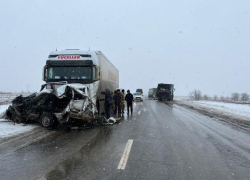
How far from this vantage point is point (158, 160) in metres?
5.14

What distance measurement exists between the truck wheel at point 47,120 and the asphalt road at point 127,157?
42.3 inches

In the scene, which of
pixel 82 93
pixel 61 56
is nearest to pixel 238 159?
pixel 82 93

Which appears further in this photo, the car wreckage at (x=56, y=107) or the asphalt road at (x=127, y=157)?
the car wreckage at (x=56, y=107)

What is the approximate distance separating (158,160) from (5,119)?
27.0 feet

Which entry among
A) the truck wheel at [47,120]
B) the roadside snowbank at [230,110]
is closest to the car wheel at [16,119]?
the truck wheel at [47,120]

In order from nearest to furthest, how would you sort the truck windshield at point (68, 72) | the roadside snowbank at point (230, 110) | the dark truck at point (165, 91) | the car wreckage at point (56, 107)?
the car wreckage at point (56, 107), the truck windshield at point (68, 72), the roadside snowbank at point (230, 110), the dark truck at point (165, 91)

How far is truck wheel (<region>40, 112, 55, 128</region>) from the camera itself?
352 inches

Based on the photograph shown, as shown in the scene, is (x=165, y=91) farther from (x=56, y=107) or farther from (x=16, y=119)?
(x=16, y=119)

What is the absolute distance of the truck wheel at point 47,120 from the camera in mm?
8945

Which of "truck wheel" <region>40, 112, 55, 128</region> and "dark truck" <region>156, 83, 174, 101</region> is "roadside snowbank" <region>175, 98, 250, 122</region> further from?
"dark truck" <region>156, 83, 174, 101</region>

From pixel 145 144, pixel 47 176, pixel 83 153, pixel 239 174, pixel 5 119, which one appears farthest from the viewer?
pixel 5 119

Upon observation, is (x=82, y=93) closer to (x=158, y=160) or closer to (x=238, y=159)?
(x=158, y=160)

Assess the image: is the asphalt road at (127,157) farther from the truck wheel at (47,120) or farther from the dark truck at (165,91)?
the dark truck at (165,91)

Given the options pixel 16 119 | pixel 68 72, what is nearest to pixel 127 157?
pixel 16 119
